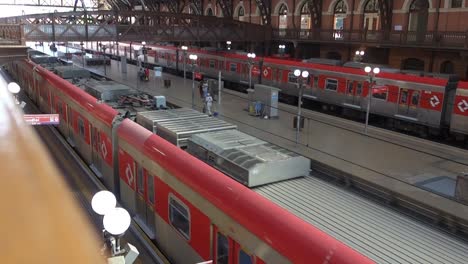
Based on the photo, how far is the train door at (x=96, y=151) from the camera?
13.7 meters

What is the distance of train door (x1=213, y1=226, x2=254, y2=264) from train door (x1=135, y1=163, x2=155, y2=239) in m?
2.99

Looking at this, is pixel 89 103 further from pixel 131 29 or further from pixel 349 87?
pixel 131 29

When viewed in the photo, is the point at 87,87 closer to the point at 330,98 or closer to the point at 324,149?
the point at 324,149

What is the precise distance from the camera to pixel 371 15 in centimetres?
3603

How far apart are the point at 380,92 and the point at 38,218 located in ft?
80.8

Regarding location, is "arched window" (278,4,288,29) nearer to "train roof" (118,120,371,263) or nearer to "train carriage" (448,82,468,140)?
"train carriage" (448,82,468,140)

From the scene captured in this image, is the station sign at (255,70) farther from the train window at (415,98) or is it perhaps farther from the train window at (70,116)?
the train window at (70,116)

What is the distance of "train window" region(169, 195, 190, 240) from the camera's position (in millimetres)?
7859

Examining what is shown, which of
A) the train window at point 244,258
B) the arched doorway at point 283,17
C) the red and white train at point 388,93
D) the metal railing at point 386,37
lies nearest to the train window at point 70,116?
the train window at point 244,258

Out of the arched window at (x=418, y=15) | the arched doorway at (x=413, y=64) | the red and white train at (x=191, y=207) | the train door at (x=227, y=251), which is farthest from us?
the arched doorway at (x=413, y=64)

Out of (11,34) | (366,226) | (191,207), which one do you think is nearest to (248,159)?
(191,207)

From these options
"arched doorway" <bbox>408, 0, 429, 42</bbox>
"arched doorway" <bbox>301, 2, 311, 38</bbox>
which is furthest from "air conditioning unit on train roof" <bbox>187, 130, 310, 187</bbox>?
"arched doorway" <bbox>301, 2, 311, 38</bbox>

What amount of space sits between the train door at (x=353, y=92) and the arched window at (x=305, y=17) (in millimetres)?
18251

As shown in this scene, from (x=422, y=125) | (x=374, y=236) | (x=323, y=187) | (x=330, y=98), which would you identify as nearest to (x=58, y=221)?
(x=374, y=236)
